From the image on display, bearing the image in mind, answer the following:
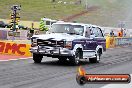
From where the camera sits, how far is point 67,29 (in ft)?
56.9

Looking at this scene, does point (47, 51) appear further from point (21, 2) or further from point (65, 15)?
point (21, 2)

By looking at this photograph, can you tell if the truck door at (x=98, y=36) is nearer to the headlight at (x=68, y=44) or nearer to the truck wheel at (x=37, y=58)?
the headlight at (x=68, y=44)

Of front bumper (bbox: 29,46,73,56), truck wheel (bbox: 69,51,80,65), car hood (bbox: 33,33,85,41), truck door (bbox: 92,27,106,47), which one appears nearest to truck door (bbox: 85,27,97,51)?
truck door (bbox: 92,27,106,47)

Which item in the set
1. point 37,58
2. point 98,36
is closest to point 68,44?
point 37,58

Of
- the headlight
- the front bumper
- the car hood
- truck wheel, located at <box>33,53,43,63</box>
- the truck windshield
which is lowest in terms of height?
truck wheel, located at <box>33,53,43,63</box>

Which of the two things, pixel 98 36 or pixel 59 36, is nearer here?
pixel 59 36

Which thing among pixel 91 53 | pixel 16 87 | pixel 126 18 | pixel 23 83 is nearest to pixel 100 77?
pixel 16 87

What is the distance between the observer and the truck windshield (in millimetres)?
17297

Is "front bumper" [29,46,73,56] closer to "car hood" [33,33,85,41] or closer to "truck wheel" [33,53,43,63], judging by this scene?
"car hood" [33,33,85,41]

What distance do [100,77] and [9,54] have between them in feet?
60.5

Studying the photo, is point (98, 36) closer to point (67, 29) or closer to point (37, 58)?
point (67, 29)

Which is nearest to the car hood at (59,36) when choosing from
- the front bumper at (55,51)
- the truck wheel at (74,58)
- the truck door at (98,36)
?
the front bumper at (55,51)

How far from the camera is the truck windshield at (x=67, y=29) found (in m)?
17.3

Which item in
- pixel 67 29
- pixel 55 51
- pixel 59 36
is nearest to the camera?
pixel 55 51
